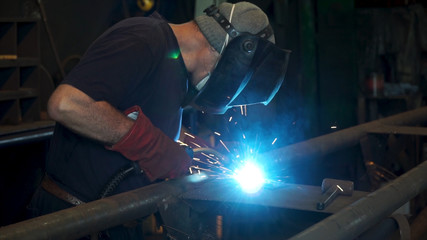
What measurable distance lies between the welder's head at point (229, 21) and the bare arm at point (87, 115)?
51 cm

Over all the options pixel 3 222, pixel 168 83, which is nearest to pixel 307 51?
pixel 3 222

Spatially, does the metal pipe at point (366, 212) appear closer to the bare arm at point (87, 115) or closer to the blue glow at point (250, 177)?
the blue glow at point (250, 177)

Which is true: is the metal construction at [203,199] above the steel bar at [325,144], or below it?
above

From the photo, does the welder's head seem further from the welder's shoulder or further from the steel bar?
the steel bar

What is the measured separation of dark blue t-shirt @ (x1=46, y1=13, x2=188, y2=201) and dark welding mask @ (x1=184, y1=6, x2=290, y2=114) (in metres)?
0.13

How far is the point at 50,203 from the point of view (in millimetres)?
2270

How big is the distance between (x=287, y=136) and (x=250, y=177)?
4810 mm

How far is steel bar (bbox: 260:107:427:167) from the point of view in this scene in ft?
9.60

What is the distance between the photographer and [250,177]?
8.28 feet

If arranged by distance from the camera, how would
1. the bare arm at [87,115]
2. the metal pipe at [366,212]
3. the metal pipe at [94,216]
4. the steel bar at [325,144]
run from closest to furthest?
the metal pipe at [94,216] < the metal pipe at [366,212] < the bare arm at [87,115] < the steel bar at [325,144]

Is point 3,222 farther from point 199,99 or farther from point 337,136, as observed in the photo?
point 337,136

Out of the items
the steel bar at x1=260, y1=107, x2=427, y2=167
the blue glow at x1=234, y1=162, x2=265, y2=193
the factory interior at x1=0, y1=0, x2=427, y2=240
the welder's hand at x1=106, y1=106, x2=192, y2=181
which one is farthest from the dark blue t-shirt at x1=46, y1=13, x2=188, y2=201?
the steel bar at x1=260, y1=107, x2=427, y2=167

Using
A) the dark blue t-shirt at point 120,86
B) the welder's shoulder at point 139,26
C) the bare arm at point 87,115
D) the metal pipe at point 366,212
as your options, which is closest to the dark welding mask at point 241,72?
the dark blue t-shirt at point 120,86

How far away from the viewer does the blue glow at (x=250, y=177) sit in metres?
2.31
